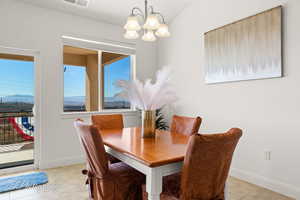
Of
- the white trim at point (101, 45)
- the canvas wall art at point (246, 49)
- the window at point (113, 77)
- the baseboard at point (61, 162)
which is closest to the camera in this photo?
the canvas wall art at point (246, 49)

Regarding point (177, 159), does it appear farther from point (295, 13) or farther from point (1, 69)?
point (1, 69)

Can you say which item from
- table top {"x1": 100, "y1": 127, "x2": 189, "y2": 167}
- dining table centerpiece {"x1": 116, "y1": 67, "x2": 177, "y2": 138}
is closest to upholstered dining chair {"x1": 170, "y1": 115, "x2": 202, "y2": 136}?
table top {"x1": 100, "y1": 127, "x2": 189, "y2": 167}

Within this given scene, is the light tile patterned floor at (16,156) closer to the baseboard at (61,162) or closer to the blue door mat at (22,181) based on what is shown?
the baseboard at (61,162)

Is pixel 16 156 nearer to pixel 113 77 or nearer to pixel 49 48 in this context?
pixel 49 48

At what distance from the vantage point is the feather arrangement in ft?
6.28

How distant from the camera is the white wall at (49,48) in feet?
9.63

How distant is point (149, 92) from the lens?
195 centimetres

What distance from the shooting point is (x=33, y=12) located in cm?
307

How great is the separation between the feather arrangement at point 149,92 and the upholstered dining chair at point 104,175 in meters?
0.53

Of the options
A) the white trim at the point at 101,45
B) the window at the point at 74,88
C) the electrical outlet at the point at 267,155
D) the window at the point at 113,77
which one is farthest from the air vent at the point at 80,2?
the electrical outlet at the point at 267,155

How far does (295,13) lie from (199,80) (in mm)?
1568

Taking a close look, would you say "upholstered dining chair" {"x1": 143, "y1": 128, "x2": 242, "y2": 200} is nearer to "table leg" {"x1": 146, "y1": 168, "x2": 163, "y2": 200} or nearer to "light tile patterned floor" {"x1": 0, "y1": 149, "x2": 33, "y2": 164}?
"table leg" {"x1": 146, "y1": 168, "x2": 163, "y2": 200}

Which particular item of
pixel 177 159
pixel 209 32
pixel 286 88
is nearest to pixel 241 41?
pixel 209 32

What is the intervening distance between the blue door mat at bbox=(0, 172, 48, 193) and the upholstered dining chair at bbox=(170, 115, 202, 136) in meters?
1.92
